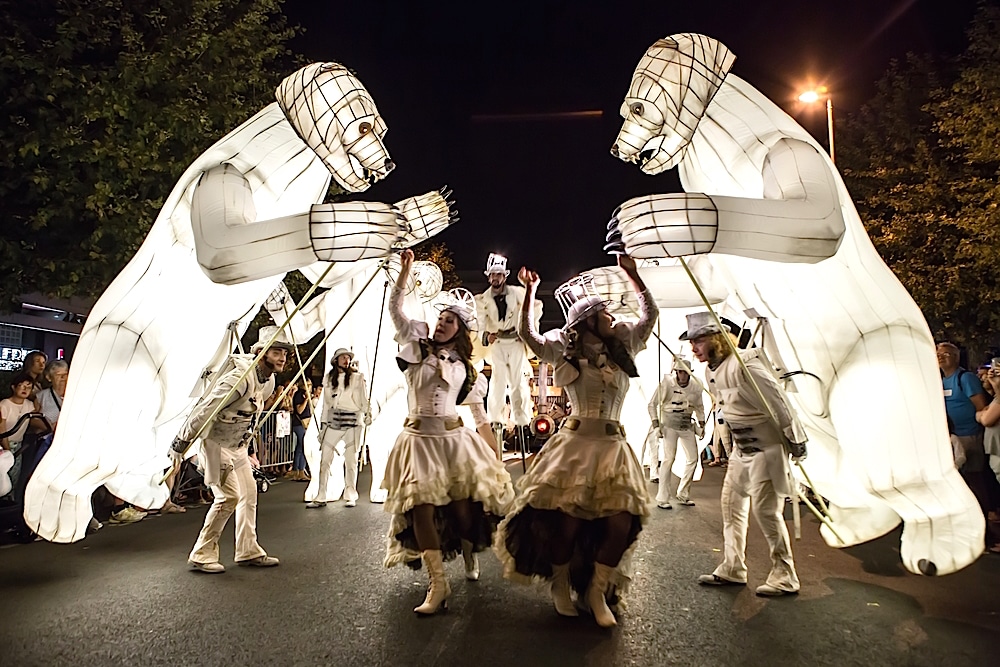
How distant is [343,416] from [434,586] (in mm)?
3927

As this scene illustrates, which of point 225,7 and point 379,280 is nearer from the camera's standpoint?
point 379,280

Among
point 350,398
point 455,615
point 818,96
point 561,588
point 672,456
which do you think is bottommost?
point 455,615

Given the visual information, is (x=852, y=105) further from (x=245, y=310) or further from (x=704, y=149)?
(x=245, y=310)

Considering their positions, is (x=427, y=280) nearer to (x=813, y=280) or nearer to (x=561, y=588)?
(x=561, y=588)

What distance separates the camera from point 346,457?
7.52 metres

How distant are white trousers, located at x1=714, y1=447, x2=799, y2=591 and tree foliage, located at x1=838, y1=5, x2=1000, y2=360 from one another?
780cm

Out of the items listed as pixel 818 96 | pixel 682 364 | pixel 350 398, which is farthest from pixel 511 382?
pixel 818 96

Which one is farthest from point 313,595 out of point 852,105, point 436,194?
point 852,105

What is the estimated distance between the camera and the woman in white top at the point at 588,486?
136 inches

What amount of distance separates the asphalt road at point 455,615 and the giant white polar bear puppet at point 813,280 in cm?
51

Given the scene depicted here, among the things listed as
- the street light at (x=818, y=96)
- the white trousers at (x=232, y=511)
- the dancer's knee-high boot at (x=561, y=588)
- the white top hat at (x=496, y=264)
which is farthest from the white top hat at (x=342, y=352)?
the street light at (x=818, y=96)

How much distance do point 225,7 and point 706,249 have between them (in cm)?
826

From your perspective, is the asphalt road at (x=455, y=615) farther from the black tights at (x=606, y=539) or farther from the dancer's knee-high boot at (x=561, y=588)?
the black tights at (x=606, y=539)

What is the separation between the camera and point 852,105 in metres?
13.6
